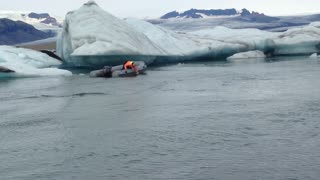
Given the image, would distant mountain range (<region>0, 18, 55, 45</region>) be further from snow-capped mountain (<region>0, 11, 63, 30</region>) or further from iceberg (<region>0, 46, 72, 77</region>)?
iceberg (<region>0, 46, 72, 77</region>)

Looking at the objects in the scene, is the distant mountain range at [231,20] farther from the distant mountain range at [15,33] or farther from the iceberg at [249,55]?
the iceberg at [249,55]

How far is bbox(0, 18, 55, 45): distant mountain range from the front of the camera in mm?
112088

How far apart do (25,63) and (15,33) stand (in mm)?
88174

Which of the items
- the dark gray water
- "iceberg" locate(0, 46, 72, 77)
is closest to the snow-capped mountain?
"iceberg" locate(0, 46, 72, 77)

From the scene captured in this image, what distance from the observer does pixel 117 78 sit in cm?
2520

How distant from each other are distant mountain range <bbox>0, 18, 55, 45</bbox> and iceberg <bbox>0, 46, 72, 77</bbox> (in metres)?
80.4

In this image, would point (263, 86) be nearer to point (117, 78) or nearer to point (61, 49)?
point (117, 78)

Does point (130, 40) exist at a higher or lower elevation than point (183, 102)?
higher

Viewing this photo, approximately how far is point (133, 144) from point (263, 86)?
10317mm

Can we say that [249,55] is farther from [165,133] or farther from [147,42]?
[165,133]

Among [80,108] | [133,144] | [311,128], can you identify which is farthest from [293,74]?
[133,144]

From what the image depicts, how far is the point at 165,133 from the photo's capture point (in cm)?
1084

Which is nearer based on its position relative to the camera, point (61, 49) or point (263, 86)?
point (263, 86)

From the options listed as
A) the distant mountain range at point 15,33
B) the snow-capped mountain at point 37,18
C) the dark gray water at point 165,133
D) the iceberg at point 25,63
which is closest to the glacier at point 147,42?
the iceberg at point 25,63
